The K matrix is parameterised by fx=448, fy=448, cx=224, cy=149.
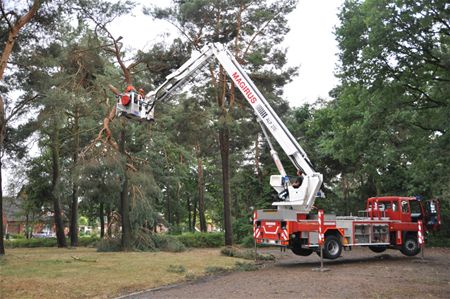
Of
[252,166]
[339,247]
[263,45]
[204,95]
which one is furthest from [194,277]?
[252,166]

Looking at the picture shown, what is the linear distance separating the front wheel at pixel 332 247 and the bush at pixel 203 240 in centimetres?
1445

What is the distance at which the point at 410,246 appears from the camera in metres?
17.4

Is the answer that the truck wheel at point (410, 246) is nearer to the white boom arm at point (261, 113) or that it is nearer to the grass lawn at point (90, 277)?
the white boom arm at point (261, 113)

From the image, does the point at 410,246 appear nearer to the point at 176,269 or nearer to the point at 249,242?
the point at 176,269

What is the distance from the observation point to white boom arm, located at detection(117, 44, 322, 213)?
45.6 ft

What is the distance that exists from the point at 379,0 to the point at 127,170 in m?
14.0

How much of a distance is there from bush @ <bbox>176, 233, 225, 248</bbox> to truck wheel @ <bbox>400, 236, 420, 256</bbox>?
13.6m

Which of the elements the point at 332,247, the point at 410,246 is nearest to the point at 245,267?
the point at 332,247

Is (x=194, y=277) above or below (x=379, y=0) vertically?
below

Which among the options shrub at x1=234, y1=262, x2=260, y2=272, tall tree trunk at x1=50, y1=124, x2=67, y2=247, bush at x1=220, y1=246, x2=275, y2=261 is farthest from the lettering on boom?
tall tree trunk at x1=50, y1=124, x2=67, y2=247

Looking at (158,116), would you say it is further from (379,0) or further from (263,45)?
(379,0)

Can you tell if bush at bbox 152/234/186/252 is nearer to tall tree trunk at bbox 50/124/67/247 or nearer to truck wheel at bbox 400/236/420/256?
tall tree trunk at bbox 50/124/67/247

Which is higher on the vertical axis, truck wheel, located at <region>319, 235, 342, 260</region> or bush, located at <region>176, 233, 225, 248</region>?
truck wheel, located at <region>319, 235, 342, 260</region>

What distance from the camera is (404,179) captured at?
27312 mm
